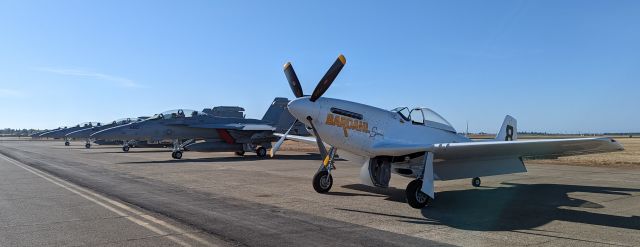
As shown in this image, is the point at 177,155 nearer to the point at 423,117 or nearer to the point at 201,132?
the point at 201,132

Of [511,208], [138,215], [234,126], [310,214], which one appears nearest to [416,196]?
[511,208]

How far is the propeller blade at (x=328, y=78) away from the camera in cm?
1005

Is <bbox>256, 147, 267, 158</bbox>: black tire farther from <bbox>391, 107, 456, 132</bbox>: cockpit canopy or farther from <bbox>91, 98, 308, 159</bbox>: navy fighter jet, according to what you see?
<bbox>391, 107, 456, 132</bbox>: cockpit canopy

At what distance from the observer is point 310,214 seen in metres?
8.23

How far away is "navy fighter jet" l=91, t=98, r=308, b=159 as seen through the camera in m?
27.2

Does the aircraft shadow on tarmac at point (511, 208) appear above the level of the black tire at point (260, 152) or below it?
below

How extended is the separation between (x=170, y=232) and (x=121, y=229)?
87 centimetres

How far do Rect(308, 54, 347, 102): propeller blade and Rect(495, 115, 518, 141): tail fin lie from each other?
668cm

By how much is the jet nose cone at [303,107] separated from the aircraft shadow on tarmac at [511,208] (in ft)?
8.16

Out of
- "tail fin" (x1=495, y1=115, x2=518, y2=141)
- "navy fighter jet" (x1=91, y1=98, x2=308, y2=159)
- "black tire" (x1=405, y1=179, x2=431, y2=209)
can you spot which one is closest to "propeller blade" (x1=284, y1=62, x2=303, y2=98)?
"black tire" (x1=405, y1=179, x2=431, y2=209)

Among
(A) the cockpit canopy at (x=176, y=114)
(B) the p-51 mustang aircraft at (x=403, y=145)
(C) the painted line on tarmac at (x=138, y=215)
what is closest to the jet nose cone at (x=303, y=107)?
(B) the p-51 mustang aircraft at (x=403, y=145)

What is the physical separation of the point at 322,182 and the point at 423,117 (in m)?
3.10

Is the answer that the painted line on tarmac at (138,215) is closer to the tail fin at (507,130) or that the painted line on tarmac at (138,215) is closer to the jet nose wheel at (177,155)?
the tail fin at (507,130)

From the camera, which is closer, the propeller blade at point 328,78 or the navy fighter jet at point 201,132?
the propeller blade at point 328,78
